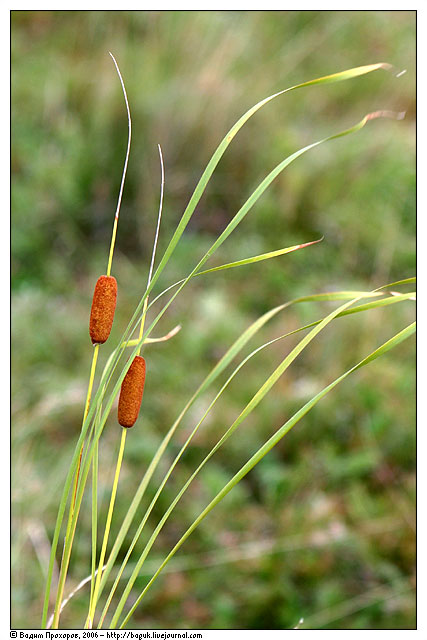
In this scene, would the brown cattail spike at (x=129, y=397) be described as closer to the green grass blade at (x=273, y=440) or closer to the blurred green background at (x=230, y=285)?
the green grass blade at (x=273, y=440)

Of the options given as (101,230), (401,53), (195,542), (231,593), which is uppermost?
(401,53)

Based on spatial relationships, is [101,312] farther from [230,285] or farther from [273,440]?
[230,285]

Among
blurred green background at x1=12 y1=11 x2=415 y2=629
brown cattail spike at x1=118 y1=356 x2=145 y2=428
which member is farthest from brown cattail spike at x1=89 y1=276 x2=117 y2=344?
blurred green background at x1=12 y1=11 x2=415 y2=629

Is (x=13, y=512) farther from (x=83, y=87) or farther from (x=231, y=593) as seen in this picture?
(x=83, y=87)

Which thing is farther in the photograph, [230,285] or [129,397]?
[230,285]

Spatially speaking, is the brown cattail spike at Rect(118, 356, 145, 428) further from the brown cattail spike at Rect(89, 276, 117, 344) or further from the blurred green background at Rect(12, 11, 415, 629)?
the blurred green background at Rect(12, 11, 415, 629)

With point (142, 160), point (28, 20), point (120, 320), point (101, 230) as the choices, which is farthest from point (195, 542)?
point (28, 20)

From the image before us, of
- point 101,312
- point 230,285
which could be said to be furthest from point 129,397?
point 230,285
